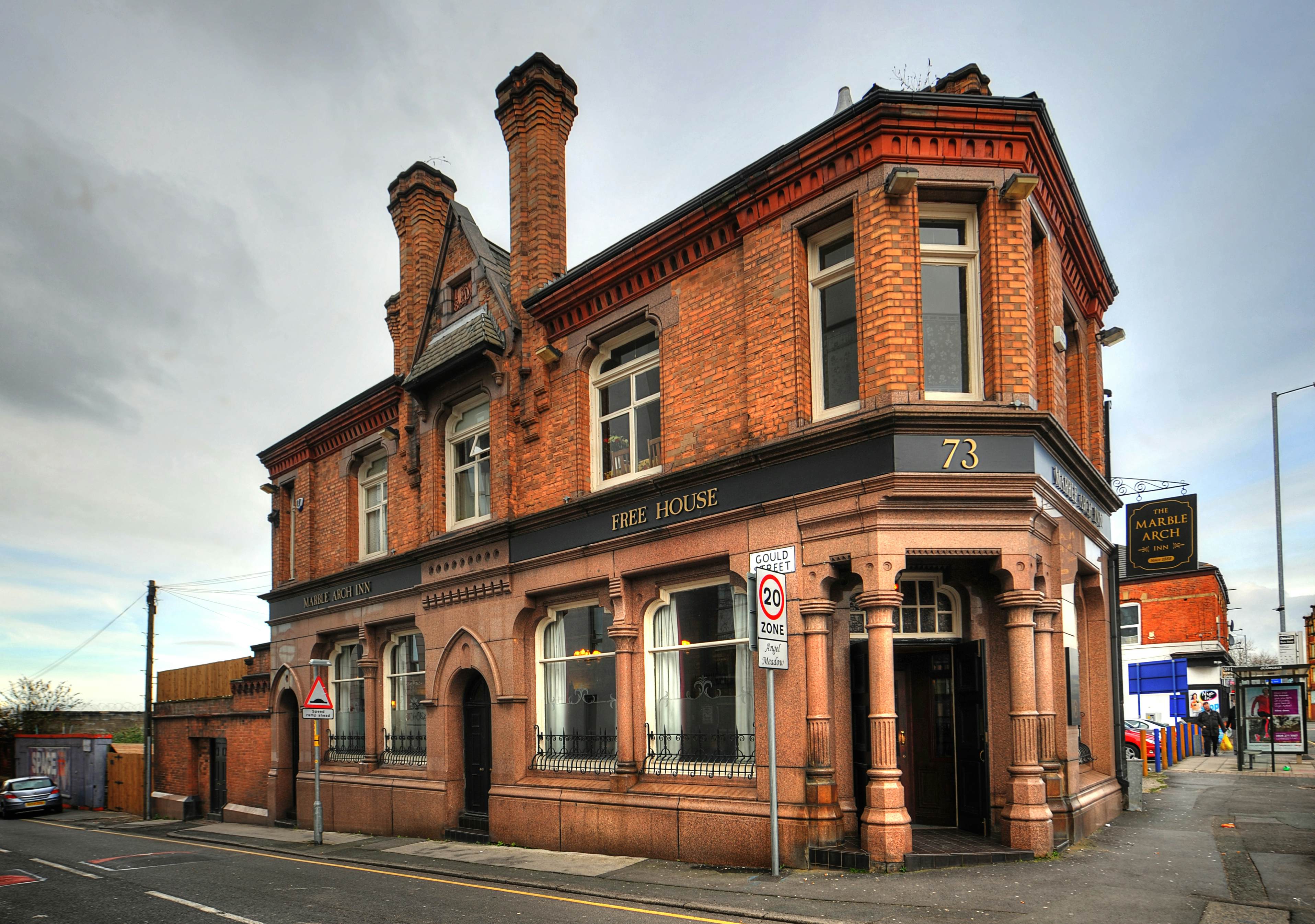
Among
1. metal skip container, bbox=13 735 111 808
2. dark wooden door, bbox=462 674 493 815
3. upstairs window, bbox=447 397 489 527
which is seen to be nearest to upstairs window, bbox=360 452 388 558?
upstairs window, bbox=447 397 489 527

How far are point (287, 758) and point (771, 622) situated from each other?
55.4ft

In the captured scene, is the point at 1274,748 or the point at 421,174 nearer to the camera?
the point at 421,174

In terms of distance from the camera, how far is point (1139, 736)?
22.9 metres

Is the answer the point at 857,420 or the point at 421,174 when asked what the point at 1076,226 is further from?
the point at 421,174

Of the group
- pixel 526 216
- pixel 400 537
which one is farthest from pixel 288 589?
pixel 526 216

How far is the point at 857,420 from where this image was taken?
35.6 ft

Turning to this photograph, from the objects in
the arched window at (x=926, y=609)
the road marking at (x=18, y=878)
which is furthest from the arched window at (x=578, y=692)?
the road marking at (x=18, y=878)

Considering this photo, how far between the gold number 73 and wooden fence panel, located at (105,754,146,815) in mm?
29094

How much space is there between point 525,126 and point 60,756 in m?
34.8

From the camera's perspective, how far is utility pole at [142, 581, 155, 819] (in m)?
29.1

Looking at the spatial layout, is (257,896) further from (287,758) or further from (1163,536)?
(1163,536)

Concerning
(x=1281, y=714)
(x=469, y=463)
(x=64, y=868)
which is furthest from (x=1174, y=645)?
(x=64, y=868)

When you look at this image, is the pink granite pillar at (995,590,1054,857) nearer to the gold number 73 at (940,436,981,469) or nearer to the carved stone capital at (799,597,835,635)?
the gold number 73 at (940,436,981,469)

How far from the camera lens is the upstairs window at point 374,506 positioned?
21.6m
